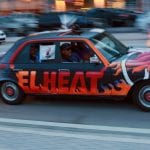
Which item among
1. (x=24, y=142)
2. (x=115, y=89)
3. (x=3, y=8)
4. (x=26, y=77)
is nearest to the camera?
(x=24, y=142)

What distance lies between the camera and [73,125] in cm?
726

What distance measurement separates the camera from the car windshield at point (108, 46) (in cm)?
822

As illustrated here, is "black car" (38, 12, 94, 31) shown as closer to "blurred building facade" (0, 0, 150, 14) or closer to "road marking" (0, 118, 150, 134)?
"blurred building facade" (0, 0, 150, 14)

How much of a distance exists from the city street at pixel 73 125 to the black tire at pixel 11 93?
11 cm

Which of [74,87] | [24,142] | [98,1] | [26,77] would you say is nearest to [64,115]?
[74,87]

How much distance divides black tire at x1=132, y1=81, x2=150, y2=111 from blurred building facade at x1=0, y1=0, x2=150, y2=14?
2988cm

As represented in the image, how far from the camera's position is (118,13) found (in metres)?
31.7

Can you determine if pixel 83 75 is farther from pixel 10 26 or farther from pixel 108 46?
pixel 10 26

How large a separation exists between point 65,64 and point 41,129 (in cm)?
162

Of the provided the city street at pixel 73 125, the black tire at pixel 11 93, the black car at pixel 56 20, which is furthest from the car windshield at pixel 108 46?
Result: the black car at pixel 56 20

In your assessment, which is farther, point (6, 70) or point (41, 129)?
point (6, 70)

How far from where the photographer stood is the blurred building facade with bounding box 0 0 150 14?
37844 millimetres

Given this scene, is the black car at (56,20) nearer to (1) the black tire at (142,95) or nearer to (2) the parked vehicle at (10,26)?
(2) the parked vehicle at (10,26)

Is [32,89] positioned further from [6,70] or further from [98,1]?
[98,1]
